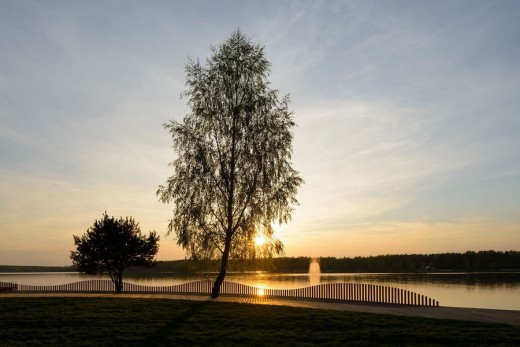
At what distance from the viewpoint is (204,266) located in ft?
122

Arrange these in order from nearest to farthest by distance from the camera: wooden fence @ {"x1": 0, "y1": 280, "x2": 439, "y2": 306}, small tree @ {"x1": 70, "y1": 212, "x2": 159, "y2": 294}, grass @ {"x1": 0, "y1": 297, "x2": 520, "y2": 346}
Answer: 1. grass @ {"x1": 0, "y1": 297, "x2": 520, "y2": 346}
2. wooden fence @ {"x1": 0, "y1": 280, "x2": 439, "y2": 306}
3. small tree @ {"x1": 70, "y1": 212, "x2": 159, "y2": 294}

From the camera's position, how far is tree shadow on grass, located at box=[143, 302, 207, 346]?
18703 millimetres

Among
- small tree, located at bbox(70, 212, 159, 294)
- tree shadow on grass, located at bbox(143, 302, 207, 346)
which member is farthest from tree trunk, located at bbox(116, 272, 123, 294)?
tree shadow on grass, located at bbox(143, 302, 207, 346)

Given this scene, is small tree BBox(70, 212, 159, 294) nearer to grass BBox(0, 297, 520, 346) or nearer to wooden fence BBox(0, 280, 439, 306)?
wooden fence BBox(0, 280, 439, 306)

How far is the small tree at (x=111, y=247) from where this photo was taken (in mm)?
43125

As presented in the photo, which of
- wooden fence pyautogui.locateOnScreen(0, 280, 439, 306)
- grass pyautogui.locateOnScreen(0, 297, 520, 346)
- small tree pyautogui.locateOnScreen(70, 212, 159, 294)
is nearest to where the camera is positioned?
grass pyautogui.locateOnScreen(0, 297, 520, 346)

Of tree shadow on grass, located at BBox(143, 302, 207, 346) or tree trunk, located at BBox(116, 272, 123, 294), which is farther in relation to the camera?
tree trunk, located at BBox(116, 272, 123, 294)

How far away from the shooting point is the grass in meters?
18.7

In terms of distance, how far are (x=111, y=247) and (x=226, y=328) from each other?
944 inches

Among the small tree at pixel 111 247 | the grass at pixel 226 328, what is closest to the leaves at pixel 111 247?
the small tree at pixel 111 247

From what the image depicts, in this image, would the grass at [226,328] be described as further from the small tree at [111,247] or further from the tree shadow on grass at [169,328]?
the small tree at [111,247]

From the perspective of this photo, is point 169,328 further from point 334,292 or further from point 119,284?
point 119,284

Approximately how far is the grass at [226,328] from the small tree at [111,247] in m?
14.1

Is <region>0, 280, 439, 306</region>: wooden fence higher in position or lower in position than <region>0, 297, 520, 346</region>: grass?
lower
